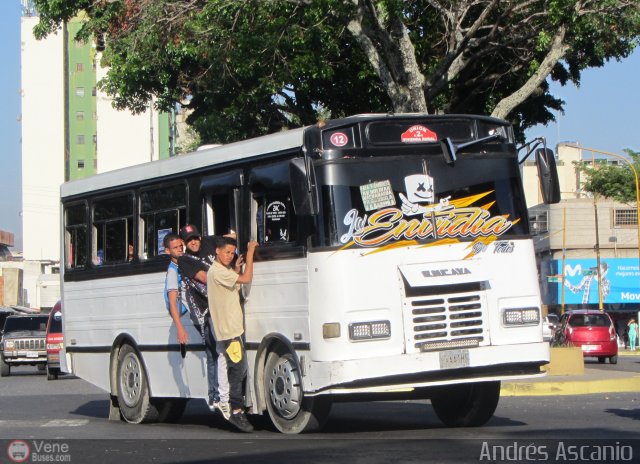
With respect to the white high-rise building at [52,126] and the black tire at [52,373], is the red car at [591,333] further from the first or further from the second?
the white high-rise building at [52,126]

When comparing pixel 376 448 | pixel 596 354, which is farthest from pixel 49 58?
pixel 376 448

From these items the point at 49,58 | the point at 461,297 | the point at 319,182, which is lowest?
the point at 461,297

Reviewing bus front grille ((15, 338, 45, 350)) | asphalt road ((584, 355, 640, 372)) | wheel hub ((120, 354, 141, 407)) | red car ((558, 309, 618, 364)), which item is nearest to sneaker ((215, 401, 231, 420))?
wheel hub ((120, 354, 141, 407))

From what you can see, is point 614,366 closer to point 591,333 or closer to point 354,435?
point 591,333

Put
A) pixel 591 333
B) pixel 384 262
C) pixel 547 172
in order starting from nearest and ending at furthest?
pixel 384 262 → pixel 547 172 → pixel 591 333

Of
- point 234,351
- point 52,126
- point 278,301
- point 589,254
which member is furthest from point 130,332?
point 52,126

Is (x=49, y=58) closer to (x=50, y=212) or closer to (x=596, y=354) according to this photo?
(x=50, y=212)

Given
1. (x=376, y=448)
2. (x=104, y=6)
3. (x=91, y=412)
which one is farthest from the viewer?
(x=104, y=6)

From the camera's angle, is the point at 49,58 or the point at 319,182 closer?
the point at 319,182

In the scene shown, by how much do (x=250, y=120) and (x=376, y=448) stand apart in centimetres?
1888

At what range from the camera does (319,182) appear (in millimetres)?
11445

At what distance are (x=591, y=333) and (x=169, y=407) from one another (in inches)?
986

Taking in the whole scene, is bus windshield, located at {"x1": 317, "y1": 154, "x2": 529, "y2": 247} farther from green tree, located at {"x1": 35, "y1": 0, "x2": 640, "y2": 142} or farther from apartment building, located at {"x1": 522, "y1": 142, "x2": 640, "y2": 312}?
apartment building, located at {"x1": 522, "y1": 142, "x2": 640, "y2": 312}

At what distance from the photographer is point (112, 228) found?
15453 millimetres
